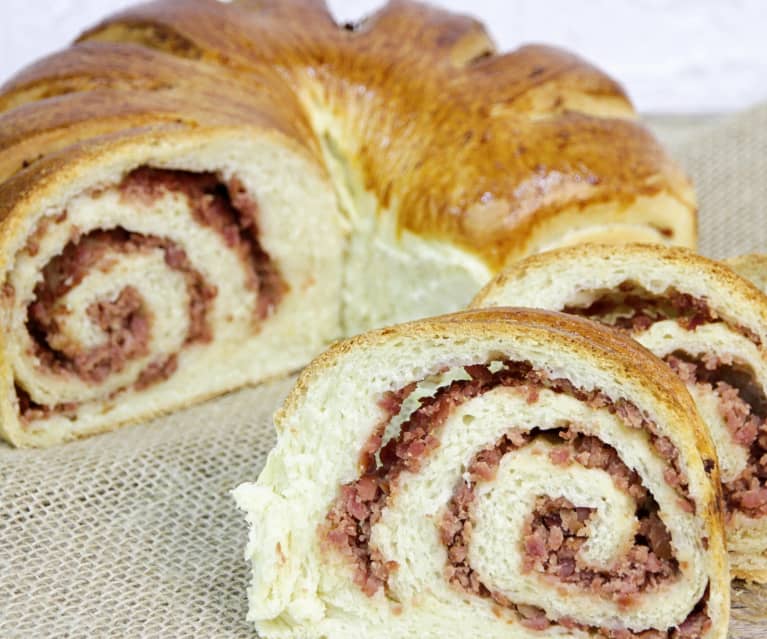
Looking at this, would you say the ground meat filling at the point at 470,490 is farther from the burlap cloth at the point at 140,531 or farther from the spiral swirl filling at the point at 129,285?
the spiral swirl filling at the point at 129,285

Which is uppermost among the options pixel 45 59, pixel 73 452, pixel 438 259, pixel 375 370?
pixel 45 59

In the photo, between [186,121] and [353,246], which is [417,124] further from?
[186,121]

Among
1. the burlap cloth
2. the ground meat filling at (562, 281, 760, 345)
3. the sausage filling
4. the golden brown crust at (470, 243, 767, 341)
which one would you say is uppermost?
the golden brown crust at (470, 243, 767, 341)

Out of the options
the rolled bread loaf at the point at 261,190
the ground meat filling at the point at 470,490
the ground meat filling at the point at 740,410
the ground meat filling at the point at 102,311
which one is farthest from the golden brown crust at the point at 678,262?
the ground meat filling at the point at 102,311

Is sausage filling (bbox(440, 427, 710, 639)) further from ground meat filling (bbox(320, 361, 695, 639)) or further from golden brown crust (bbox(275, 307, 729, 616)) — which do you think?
golden brown crust (bbox(275, 307, 729, 616))

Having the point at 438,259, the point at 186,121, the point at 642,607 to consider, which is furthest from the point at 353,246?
the point at 642,607

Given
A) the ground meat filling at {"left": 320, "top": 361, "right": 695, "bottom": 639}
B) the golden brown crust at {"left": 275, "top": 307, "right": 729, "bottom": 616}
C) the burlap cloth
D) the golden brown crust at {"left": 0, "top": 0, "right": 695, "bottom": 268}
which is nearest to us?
the golden brown crust at {"left": 275, "top": 307, "right": 729, "bottom": 616}

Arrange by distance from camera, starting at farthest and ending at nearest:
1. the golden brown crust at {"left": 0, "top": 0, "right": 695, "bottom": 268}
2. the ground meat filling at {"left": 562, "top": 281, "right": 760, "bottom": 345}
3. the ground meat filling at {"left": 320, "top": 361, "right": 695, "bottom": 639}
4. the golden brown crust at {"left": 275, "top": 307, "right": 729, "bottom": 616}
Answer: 1. the golden brown crust at {"left": 0, "top": 0, "right": 695, "bottom": 268}
2. the ground meat filling at {"left": 562, "top": 281, "right": 760, "bottom": 345}
3. the ground meat filling at {"left": 320, "top": 361, "right": 695, "bottom": 639}
4. the golden brown crust at {"left": 275, "top": 307, "right": 729, "bottom": 616}

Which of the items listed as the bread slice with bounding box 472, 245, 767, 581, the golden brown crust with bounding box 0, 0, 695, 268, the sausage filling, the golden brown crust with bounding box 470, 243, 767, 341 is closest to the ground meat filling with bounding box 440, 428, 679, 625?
the sausage filling
